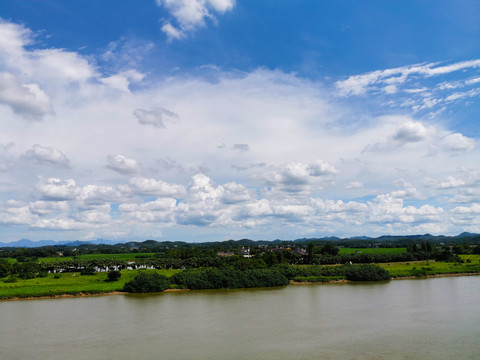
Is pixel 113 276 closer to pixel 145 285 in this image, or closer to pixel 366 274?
pixel 145 285

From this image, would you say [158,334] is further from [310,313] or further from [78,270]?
[78,270]

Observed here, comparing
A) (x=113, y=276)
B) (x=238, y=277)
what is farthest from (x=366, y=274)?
(x=113, y=276)

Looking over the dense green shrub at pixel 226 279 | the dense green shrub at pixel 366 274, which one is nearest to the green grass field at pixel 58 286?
the dense green shrub at pixel 226 279

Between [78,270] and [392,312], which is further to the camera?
[78,270]

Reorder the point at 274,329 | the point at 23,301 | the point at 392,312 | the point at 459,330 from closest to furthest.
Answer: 1. the point at 459,330
2. the point at 274,329
3. the point at 392,312
4. the point at 23,301

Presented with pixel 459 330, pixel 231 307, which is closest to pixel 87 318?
pixel 231 307

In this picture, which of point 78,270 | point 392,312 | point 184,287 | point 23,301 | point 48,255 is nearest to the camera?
point 392,312

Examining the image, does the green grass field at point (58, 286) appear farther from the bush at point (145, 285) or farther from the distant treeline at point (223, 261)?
the distant treeline at point (223, 261)
